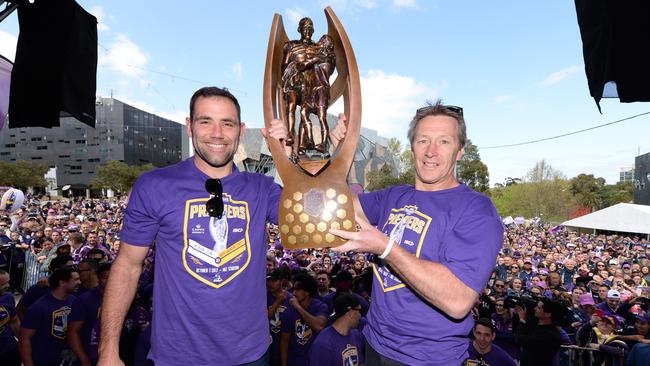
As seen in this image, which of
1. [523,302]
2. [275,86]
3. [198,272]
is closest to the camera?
[198,272]

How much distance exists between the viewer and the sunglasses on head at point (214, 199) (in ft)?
6.68

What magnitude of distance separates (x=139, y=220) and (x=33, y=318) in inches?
147

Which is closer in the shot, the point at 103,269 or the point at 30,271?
the point at 103,269

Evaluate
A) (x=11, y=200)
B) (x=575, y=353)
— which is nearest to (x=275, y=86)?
(x=575, y=353)

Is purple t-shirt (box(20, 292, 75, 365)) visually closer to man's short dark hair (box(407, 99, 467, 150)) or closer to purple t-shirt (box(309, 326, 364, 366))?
purple t-shirt (box(309, 326, 364, 366))

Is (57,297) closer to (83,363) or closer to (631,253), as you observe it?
(83,363)

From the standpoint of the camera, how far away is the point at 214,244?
204 centimetres

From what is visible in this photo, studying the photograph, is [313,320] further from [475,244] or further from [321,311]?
[475,244]

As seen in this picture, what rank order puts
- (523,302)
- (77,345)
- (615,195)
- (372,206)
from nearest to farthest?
(372,206) → (77,345) → (523,302) → (615,195)

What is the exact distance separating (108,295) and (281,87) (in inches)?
59.9

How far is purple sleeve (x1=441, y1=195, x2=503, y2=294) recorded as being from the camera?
5.99 ft

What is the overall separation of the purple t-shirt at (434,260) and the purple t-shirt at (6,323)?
15.1 ft

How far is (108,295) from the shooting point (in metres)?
1.96

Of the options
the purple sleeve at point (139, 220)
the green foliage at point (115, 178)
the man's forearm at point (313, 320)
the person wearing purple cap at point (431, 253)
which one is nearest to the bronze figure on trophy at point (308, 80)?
the person wearing purple cap at point (431, 253)
